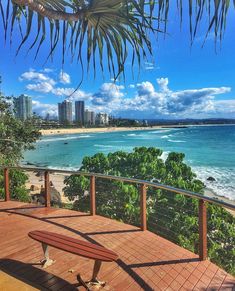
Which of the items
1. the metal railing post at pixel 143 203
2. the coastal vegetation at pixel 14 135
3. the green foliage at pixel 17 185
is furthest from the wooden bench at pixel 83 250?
the coastal vegetation at pixel 14 135

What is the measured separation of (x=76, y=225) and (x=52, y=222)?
1.62 feet

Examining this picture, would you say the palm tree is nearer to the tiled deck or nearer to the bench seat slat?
the bench seat slat

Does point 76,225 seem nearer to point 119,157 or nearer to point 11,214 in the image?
point 11,214

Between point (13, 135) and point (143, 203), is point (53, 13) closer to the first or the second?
point (143, 203)

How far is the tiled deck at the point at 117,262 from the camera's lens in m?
3.43

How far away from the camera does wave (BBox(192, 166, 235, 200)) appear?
2613 centimetres

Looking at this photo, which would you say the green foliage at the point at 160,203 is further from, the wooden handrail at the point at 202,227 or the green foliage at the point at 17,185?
the wooden handrail at the point at 202,227

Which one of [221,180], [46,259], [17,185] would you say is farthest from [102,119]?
[46,259]

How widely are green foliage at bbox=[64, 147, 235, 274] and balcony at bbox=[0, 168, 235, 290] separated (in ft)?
9.06

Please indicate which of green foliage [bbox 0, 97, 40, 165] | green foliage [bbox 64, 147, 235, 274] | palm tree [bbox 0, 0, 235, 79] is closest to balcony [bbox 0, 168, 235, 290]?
palm tree [bbox 0, 0, 235, 79]

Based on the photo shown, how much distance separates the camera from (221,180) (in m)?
32.3

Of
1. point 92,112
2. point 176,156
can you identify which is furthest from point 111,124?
point 176,156

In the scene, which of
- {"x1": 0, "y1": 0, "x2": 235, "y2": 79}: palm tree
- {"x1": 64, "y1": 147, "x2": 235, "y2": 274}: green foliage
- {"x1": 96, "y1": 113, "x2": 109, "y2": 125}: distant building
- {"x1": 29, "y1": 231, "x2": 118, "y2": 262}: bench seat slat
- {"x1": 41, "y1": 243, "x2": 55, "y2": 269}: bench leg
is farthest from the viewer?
{"x1": 96, "y1": 113, "x2": 109, "y2": 125}: distant building

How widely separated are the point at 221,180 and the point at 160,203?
24.6m
